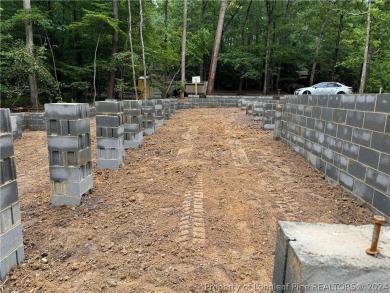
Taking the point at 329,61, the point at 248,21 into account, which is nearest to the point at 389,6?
the point at 329,61

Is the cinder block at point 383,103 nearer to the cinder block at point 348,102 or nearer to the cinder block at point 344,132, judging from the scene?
the cinder block at point 348,102

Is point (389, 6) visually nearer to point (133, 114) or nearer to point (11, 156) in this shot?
point (133, 114)

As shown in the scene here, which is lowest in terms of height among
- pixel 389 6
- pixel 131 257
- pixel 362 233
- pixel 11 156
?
pixel 131 257

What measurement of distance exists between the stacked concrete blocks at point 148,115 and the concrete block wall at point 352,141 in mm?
4357

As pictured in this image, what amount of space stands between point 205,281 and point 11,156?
198 centimetres

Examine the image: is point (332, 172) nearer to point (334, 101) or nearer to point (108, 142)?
point (334, 101)

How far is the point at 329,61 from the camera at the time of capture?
2558cm

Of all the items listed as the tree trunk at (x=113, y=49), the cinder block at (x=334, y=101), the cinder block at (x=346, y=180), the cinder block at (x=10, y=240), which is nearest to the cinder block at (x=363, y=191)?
the cinder block at (x=346, y=180)

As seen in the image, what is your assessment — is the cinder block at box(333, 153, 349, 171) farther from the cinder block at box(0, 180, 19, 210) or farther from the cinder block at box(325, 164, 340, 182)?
the cinder block at box(0, 180, 19, 210)

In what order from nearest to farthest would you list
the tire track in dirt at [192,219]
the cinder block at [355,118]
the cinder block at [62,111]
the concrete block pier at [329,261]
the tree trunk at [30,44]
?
the concrete block pier at [329,261]
the tire track in dirt at [192,219]
the cinder block at [62,111]
the cinder block at [355,118]
the tree trunk at [30,44]

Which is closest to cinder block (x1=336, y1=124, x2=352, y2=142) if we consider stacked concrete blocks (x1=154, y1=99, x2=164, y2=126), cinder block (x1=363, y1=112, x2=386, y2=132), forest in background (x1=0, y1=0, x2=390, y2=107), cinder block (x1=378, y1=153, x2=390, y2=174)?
cinder block (x1=363, y1=112, x2=386, y2=132)

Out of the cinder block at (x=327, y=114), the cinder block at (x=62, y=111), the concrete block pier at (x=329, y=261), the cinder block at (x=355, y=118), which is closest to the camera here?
the concrete block pier at (x=329, y=261)

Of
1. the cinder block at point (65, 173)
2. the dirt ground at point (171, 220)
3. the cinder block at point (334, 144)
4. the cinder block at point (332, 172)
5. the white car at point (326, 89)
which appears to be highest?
the white car at point (326, 89)

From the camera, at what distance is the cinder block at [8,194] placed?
2441mm
